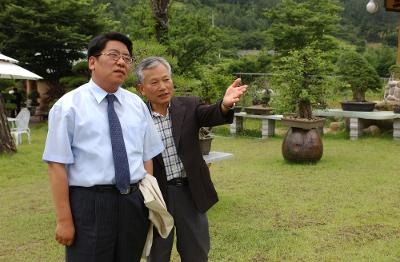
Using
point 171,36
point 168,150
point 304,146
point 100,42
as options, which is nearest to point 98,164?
point 100,42

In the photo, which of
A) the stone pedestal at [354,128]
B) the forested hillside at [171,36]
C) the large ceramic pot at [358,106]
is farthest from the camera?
the large ceramic pot at [358,106]

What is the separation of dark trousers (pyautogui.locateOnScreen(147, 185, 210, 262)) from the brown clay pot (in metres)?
4.79

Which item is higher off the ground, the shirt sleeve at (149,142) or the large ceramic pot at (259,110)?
the shirt sleeve at (149,142)

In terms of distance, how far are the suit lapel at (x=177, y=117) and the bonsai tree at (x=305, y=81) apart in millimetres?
4847

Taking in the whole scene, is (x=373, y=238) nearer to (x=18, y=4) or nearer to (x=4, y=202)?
(x=4, y=202)

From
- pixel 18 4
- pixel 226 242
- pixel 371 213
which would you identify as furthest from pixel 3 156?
pixel 18 4

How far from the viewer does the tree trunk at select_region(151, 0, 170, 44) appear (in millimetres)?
5543

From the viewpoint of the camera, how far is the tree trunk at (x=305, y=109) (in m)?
7.40

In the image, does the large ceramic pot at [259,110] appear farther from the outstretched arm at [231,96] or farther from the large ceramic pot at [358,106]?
the outstretched arm at [231,96]

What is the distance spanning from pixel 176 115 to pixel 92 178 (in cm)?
79

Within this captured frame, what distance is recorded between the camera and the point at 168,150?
2.62m

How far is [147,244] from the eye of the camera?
227 centimetres

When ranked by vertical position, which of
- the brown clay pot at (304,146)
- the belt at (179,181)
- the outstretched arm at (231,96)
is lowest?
the brown clay pot at (304,146)

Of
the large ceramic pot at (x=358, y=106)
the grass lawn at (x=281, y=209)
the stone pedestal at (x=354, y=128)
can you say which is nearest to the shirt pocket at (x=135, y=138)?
the grass lawn at (x=281, y=209)
